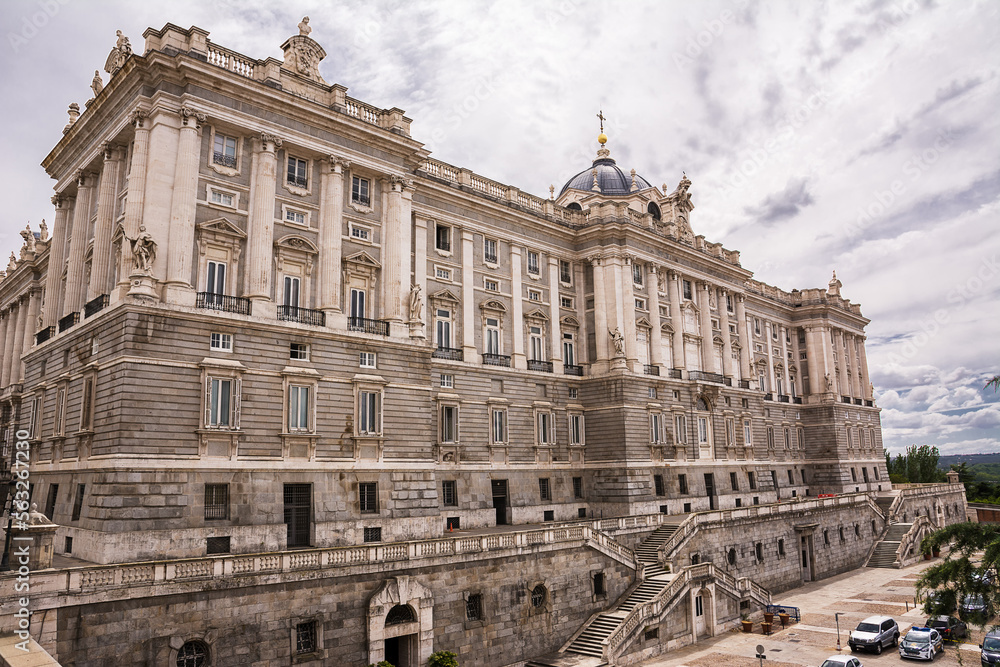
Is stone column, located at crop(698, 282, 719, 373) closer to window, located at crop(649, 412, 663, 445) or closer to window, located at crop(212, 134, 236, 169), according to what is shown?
window, located at crop(649, 412, 663, 445)

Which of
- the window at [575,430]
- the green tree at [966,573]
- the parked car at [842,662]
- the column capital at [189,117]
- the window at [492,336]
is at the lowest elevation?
the parked car at [842,662]

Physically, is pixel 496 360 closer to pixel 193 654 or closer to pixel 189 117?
pixel 189 117

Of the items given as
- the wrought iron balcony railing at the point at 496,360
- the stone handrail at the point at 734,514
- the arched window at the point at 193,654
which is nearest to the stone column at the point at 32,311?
the wrought iron balcony railing at the point at 496,360

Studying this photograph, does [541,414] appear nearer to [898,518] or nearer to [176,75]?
[176,75]

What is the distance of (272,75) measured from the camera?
33094 mm

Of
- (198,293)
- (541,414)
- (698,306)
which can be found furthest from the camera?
(698,306)

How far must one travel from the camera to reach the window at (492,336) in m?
45.0

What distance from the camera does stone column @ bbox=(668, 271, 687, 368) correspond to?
2127 inches

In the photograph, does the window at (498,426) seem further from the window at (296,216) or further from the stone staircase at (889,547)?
the stone staircase at (889,547)

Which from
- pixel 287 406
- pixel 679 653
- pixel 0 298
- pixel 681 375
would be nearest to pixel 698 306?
pixel 681 375

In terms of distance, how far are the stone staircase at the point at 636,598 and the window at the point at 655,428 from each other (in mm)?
7890

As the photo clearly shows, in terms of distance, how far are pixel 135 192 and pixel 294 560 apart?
16649 millimetres

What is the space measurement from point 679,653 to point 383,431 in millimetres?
18430

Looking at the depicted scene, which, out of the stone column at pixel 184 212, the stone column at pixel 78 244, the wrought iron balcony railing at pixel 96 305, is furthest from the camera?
the stone column at pixel 78 244
